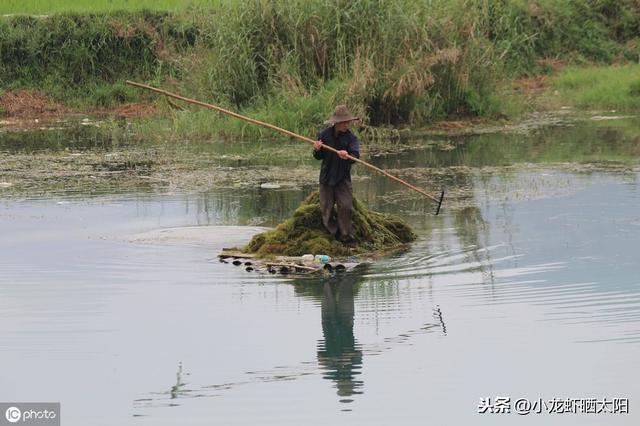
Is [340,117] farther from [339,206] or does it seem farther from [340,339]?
[340,339]

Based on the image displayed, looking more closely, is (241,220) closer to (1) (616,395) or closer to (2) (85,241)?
(2) (85,241)

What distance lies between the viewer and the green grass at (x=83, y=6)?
910 inches

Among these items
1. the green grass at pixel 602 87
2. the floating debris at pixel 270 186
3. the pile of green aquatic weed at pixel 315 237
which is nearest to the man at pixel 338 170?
the pile of green aquatic weed at pixel 315 237

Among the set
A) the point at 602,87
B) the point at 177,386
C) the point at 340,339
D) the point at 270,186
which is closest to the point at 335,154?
the point at 340,339

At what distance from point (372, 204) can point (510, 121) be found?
6468 millimetres

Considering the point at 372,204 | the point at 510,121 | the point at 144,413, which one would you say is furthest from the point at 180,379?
the point at 510,121

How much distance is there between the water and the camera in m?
7.21

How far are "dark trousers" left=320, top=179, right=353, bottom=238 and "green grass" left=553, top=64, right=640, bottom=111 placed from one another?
Answer: 1104 centimetres

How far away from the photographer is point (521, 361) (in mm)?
7746

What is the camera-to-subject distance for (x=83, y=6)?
76.8 feet

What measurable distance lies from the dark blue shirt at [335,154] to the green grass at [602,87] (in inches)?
439

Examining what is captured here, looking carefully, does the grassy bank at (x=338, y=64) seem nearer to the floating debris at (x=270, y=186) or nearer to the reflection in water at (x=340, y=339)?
the floating debris at (x=270, y=186)

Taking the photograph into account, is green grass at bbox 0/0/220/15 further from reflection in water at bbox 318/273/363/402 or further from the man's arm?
reflection in water at bbox 318/273/363/402

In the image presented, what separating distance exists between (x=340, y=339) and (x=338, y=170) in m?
2.38
